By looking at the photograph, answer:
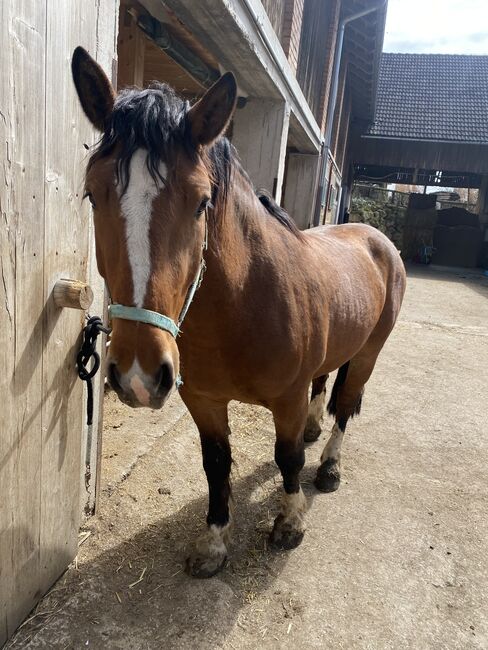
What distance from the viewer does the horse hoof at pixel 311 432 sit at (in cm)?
332

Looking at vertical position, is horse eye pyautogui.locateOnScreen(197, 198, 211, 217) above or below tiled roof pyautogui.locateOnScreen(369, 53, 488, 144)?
below

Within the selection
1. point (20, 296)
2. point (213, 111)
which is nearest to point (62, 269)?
point (20, 296)

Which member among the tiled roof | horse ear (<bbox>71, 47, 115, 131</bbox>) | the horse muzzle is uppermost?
the tiled roof

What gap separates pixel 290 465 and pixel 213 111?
1650mm

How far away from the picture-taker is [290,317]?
1879 millimetres

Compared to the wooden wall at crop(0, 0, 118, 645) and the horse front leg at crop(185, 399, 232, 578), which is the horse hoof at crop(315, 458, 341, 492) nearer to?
the horse front leg at crop(185, 399, 232, 578)

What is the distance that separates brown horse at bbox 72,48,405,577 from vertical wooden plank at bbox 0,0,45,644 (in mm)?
194

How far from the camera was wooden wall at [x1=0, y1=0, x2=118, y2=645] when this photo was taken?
1.35 meters

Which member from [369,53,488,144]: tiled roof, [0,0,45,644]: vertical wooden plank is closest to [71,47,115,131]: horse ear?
[0,0,45,644]: vertical wooden plank

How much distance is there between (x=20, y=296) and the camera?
4.76ft

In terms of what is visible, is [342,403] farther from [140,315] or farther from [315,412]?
[140,315]

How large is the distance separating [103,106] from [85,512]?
75.8 inches

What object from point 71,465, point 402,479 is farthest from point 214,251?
point 402,479

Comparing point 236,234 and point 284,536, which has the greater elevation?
point 236,234
